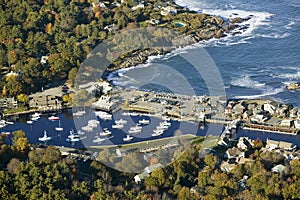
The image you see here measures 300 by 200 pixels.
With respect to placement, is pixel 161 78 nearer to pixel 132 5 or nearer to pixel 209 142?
pixel 209 142

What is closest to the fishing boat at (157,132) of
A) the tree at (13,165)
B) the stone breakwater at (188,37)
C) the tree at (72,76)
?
the tree at (13,165)

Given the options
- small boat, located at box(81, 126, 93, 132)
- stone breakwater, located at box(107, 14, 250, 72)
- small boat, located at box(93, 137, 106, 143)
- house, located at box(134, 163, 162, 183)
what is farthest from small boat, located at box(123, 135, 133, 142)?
stone breakwater, located at box(107, 14, 250, 72)

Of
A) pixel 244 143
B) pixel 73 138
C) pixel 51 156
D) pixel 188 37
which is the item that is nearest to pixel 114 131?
pixel 73 138

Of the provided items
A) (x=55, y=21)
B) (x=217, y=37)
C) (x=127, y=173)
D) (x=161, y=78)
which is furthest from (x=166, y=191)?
(x=55, y=21)

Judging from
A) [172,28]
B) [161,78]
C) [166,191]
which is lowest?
[166,191]

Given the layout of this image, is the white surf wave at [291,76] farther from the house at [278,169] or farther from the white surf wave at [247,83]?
the house at [278,169]

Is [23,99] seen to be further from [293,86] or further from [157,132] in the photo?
[293,86]
